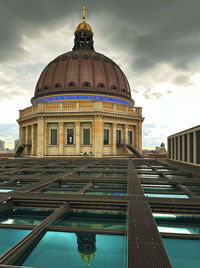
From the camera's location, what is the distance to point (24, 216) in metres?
5.39

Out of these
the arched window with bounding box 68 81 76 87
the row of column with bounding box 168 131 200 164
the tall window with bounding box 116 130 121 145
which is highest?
the arched window with bounding box 68 81 76 87

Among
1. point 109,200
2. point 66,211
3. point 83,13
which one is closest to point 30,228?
point 66,211

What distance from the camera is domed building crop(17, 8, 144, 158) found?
3612 cm

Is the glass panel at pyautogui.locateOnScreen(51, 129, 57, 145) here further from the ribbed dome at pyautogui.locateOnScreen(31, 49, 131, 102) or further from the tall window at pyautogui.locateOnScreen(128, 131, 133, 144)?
the tall window at pyautogui.locateOnScreen(128, 131, 133, 144)

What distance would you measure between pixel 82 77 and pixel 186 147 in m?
29.1

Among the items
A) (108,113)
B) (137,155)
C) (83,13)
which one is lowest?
(137,155)

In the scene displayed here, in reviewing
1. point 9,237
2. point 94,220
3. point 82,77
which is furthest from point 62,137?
point 9,237

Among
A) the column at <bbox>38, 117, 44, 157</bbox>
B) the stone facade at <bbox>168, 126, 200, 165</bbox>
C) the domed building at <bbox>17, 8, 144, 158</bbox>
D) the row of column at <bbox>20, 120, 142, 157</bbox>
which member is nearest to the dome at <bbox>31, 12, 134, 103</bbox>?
the domed building at <bbox>17, 8, 144, 158</bbox>

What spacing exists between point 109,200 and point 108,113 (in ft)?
101

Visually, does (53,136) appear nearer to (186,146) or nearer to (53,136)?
(53,136)

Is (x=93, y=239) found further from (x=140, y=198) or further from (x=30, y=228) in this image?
(x=140, y=198)

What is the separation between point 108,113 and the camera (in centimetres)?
3641

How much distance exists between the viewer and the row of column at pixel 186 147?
1904 cm

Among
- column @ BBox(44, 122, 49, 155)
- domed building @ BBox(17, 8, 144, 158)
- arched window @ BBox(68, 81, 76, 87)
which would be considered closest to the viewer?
domed building @ BBox(17, 8, 144, 158)
